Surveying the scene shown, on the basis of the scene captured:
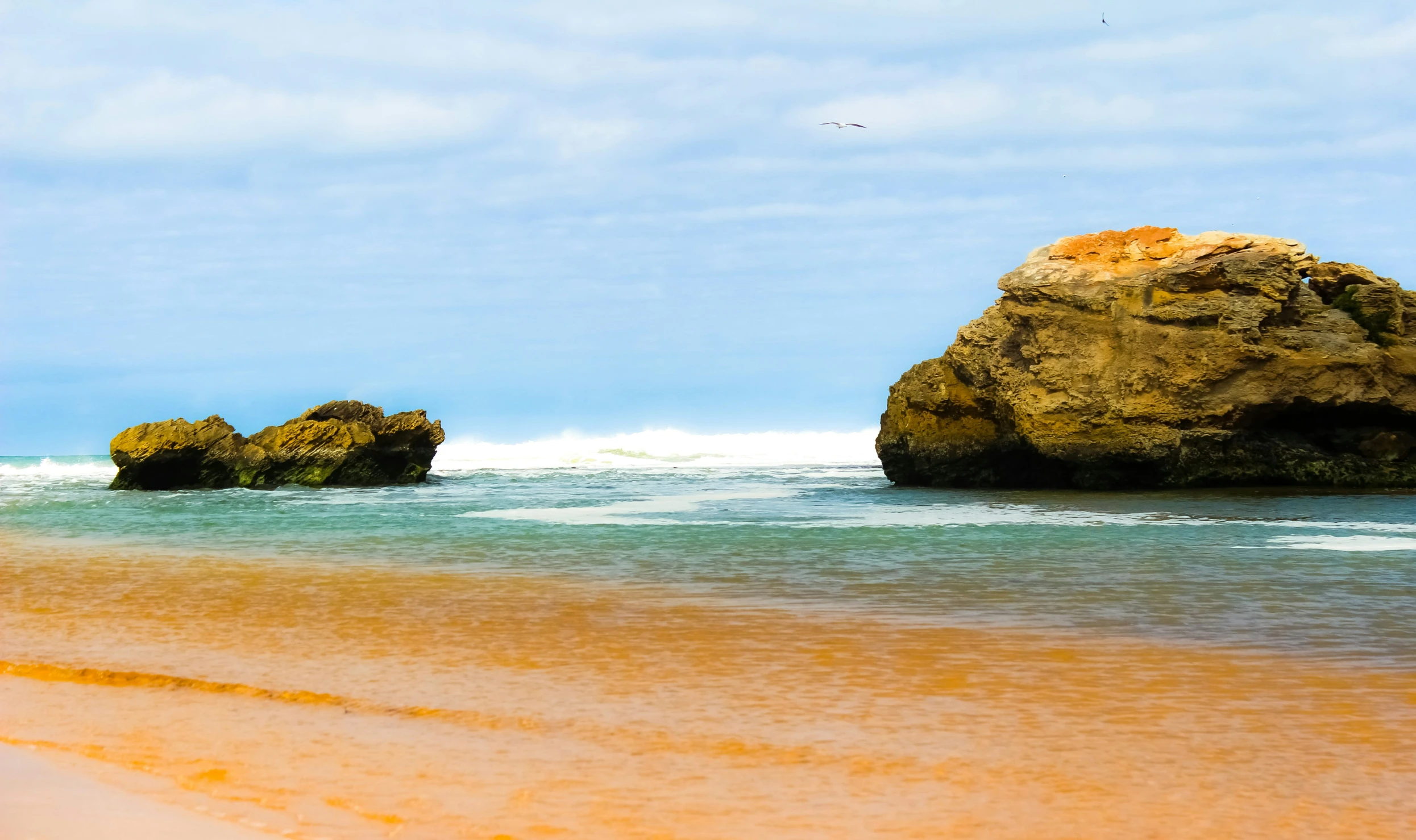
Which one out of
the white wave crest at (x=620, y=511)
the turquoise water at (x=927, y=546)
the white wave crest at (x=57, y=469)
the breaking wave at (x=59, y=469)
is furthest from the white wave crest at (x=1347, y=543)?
the white wave crest at (x=57, y=469)

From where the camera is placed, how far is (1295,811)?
3471 millimetres

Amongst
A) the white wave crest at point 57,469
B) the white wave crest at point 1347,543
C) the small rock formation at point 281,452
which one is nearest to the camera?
the white wave crest at point 1347,543

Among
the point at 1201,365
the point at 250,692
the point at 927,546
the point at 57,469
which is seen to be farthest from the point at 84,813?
the point at 57,469

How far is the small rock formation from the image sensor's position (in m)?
32.8

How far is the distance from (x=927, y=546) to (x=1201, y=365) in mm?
13172

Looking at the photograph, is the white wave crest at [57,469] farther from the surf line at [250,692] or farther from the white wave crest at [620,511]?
the surf line at [250,692]

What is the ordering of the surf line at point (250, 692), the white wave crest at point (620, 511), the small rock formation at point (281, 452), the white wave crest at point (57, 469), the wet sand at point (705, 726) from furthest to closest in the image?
1. the white wave crest at point (57, 469)
2. the small rock formation at point (281, 452)
3. the white wave crest at point (620, 511)
4. the surf line at point (250, 692)
5. the wet sand at point (705, 726)

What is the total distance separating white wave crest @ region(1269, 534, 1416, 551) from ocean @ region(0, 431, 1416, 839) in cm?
10

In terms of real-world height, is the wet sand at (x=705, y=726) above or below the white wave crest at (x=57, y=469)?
below

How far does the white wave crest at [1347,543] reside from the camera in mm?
12070

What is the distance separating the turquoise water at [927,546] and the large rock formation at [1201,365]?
129 centimetres

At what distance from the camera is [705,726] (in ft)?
15.2

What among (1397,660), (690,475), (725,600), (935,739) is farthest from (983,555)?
(690,475)

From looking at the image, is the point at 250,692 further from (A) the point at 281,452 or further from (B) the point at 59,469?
(B) the point at 59,469
